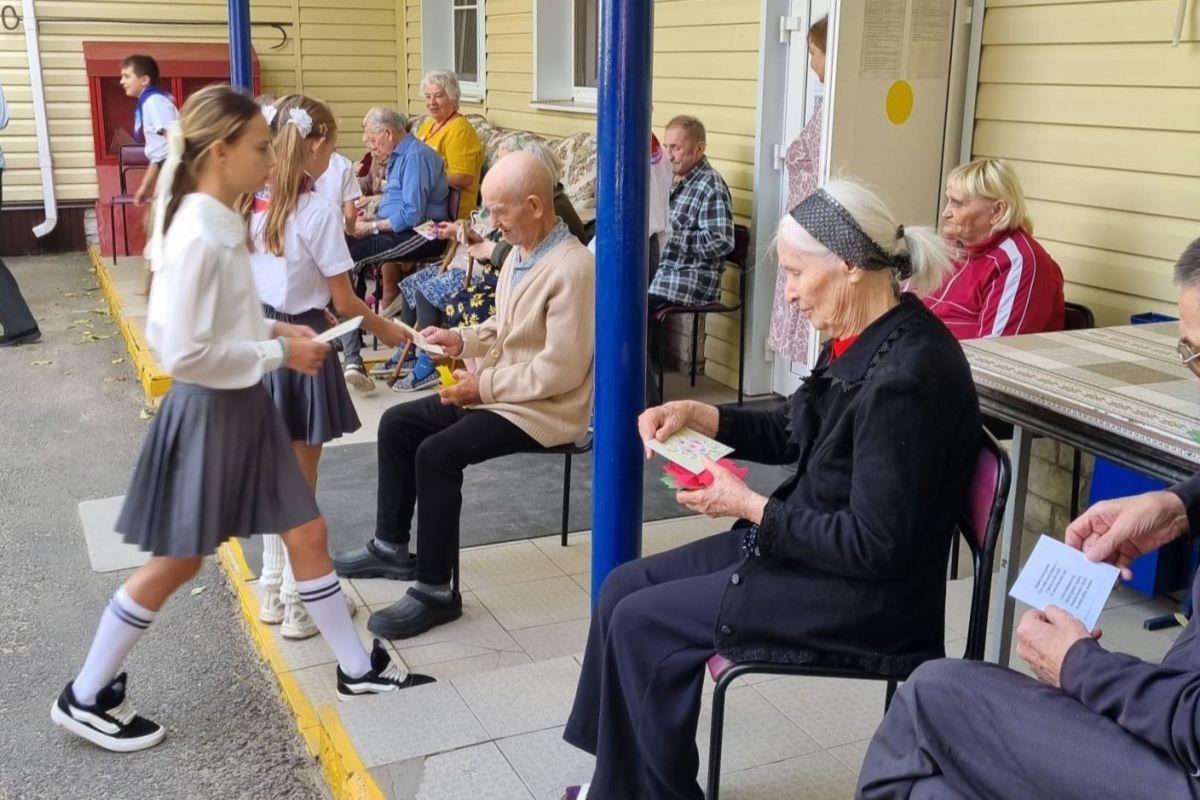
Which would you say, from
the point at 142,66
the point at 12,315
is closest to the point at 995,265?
the point at 12,315

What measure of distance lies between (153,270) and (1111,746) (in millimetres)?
2131

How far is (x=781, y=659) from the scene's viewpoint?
2.03m

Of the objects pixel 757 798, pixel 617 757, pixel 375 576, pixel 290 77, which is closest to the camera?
pixel 617 757

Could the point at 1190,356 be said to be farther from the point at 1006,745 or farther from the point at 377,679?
the point at 377,679

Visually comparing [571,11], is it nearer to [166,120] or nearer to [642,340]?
[166,120]

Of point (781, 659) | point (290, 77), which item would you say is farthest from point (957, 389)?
point (290, 77)

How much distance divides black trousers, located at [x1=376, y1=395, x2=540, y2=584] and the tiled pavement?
0.26m

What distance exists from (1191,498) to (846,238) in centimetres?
74

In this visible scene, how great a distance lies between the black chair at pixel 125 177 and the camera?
9.70 m

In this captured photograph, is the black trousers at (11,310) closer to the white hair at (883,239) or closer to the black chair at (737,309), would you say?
the black chair at (737,309)

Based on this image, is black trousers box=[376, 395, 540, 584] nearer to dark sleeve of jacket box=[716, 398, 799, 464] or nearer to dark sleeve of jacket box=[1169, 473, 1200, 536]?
dark sleeve of jacket box=[716, 398, 799, 464]

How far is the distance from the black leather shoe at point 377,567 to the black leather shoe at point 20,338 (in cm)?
449

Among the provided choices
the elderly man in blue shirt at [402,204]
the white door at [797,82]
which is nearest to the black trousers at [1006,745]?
the white door at [797,82]

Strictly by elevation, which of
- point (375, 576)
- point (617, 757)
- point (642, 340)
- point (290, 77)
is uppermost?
point (290, 77)
